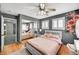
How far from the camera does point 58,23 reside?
69.1 inches

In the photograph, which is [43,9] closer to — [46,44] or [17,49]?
[46,44]

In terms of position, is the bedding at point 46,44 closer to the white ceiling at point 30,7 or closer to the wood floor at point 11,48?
the wood floor at point 11,48

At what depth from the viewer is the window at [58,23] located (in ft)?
5.63

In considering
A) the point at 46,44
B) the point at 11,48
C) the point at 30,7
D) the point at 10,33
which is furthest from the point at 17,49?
the point at 30,7

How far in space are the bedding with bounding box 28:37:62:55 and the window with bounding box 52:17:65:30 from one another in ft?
0.82

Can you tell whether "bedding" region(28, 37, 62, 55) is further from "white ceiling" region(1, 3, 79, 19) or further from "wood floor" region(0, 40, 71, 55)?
"white ceiling" region(1, 3, 79, 19)

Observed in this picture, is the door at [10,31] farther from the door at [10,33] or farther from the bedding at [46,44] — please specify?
the bedding at [46,44]

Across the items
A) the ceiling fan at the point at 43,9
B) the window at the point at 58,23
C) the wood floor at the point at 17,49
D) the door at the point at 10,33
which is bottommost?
the wood floor at the point at 17,49

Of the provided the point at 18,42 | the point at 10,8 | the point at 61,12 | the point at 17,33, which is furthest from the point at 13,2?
the point at 61,12

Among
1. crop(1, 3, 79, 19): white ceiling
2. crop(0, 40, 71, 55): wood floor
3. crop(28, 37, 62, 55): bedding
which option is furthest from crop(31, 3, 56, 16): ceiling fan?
crop(0, 40, 71, 55): wood floor

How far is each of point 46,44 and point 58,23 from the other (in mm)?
461

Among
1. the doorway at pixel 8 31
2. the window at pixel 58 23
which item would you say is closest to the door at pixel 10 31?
the doorway at pixel 8 31

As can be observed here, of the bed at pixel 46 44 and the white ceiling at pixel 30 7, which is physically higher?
the white ceiling at pixel 30 7

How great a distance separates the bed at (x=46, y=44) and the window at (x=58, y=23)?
0.10 m
